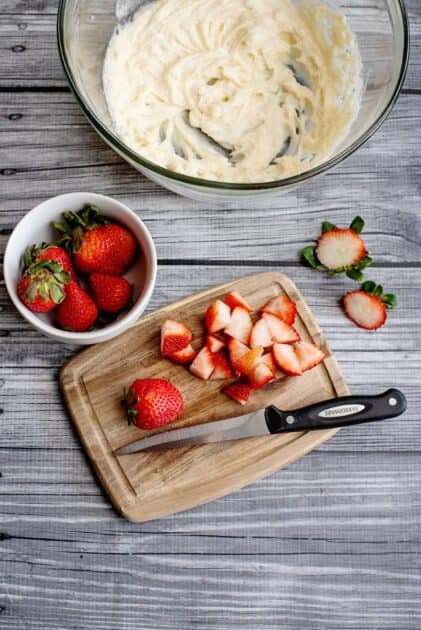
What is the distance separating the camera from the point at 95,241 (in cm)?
141

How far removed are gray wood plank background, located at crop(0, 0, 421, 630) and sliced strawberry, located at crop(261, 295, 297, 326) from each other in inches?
3.0

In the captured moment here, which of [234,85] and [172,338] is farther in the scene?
[234,85]

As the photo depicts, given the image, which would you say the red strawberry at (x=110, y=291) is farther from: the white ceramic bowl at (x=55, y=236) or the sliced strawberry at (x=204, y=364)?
the sliced strawberry at (x=204, y=364)

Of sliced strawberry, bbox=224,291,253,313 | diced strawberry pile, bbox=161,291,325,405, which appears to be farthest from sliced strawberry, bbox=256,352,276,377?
sliced strawberry, bbox=224,291,253,313

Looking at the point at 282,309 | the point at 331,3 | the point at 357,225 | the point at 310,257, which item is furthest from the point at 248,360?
the point at 331,3

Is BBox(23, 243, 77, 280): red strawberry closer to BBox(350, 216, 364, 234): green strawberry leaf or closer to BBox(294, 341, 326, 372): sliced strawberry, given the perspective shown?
BBox(294, 341, 326, 372): sliced strawberry

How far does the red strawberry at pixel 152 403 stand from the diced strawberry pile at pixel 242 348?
7 cm

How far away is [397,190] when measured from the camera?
A: 161cm

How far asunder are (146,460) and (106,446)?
0.08 m

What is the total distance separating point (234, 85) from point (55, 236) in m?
0.50

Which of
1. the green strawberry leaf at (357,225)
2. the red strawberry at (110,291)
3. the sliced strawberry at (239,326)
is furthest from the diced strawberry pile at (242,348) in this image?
the green strawberry leaf at (357,225)

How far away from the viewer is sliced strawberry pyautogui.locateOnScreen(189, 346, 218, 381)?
1.45 metres

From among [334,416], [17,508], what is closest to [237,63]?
[334,416]

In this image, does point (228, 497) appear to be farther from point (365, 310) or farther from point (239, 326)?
point (365, 310)
